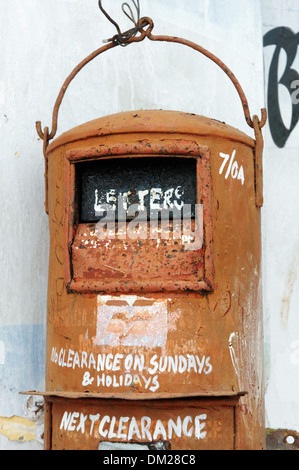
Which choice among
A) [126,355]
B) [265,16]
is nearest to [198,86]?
[265,16]

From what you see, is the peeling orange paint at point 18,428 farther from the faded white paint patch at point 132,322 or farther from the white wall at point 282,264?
the white wall at point 282,264

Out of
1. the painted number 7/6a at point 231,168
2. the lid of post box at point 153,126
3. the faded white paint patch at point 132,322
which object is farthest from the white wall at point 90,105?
the painted number 7/6a at point 231,168

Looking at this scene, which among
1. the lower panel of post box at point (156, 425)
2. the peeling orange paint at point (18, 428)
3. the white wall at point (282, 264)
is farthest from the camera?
the white wall at point (282, 264)

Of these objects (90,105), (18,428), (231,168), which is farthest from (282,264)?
(18,428)

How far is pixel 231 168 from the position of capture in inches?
106

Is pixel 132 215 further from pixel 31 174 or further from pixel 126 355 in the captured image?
pixel 31 174

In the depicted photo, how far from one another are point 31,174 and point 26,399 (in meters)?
1.19

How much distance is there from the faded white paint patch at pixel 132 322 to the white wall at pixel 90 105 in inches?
39.6

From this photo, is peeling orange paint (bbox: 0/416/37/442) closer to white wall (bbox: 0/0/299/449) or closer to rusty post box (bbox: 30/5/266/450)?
white wall (bbox: 0/0/299/449)

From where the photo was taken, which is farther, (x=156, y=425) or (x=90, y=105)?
(x=90, y=105)

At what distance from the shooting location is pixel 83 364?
2566mm

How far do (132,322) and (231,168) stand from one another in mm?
756

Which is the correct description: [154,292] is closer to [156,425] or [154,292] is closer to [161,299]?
[161,299]

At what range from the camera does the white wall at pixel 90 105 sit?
342 centimetres
